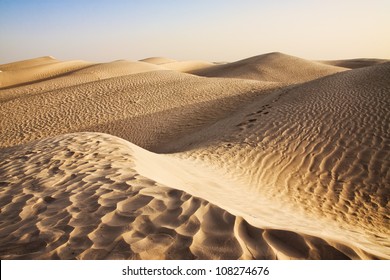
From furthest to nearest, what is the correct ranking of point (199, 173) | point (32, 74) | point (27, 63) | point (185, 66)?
point (185, 66) < point (27, 63) < point (32, 74) < point (199, 173)

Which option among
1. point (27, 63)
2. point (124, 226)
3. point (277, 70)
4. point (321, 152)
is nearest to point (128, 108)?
point (321, 152)

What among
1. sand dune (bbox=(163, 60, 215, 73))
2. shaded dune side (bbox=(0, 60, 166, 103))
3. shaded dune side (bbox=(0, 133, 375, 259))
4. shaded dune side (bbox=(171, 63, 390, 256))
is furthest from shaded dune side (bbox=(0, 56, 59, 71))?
shaded dune side (bbox=(0, 133, 375, 259))

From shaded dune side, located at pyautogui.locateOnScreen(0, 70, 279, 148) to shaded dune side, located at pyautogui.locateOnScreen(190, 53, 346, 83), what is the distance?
16320 millimetres

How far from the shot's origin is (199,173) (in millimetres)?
6086

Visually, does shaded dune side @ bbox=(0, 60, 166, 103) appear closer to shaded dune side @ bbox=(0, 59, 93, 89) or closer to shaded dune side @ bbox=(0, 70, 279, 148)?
shaded dune side @ bbox=(0, 59, 93, 89)

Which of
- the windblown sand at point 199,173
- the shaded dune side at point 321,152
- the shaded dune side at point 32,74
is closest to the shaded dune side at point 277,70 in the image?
the windblown sand at point 199,173

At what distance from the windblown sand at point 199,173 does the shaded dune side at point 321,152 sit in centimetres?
Answer: 4

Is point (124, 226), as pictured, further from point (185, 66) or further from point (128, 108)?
point (185, 66)

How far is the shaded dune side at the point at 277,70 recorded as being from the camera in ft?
108

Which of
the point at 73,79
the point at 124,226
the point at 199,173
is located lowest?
the point at 199,173

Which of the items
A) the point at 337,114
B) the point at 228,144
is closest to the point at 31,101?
the point at 228,144

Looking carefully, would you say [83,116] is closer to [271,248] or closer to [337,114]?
[337,114]

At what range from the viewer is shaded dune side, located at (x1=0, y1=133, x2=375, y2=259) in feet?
7.75

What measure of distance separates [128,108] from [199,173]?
937 centimetres
